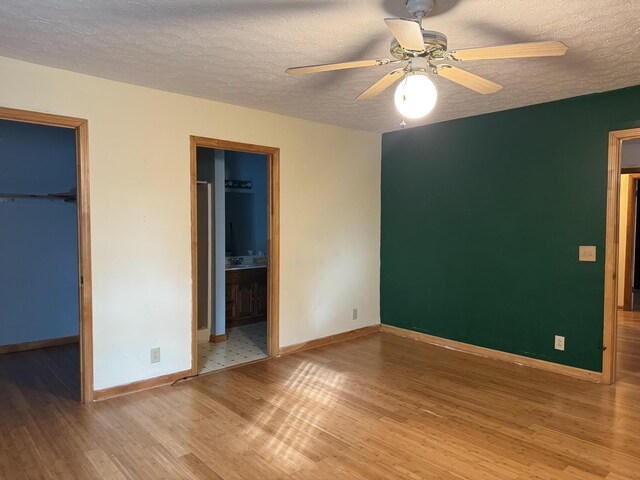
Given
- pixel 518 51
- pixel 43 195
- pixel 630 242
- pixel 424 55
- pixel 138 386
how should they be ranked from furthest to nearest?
pixel 630 242 < pixel 43 195 < pixel 138 386 < pixel 424 55 < pixel 518 51

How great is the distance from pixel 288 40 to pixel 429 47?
0.88 meters

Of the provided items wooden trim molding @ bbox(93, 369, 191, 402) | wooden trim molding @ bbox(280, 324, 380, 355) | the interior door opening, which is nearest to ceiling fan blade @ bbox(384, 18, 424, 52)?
wooden trim molding @ bbox(93, 369, 191, 402)

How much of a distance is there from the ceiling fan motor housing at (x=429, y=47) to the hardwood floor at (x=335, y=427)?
223 cm

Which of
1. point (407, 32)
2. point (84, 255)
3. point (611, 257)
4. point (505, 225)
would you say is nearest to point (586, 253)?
point (611, 257)

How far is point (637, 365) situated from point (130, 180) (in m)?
4.92

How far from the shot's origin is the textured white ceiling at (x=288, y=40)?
217 centimetres

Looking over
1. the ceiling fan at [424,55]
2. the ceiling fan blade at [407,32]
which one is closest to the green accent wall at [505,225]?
the ceiling fan at [424,55]

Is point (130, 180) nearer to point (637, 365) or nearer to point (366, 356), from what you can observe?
point (366, 356)

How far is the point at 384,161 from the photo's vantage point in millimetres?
5449

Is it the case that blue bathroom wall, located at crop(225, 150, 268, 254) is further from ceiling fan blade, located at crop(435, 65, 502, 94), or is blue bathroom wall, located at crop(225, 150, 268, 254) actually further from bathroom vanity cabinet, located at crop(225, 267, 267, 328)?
ceiling fan blade, located at crop(435, 65, 502, 94)

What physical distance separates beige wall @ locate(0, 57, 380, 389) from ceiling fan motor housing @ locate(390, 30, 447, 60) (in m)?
2.24

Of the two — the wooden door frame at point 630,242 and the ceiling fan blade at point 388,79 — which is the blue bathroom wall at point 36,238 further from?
the wooden door frame at point 630,242

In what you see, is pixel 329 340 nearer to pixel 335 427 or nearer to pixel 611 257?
pixel 335 427

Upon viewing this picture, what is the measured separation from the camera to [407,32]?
5.75 feet
